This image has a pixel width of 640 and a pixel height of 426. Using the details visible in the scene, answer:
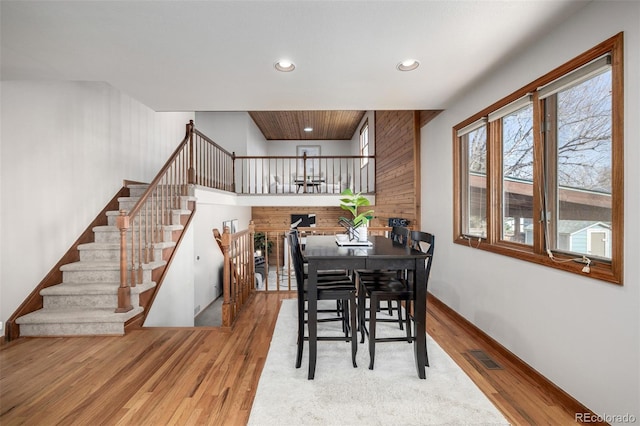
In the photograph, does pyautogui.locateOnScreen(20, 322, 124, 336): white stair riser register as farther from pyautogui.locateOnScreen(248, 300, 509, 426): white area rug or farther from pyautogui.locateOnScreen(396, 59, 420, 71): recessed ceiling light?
pyautogui.locateOnScreen(396, 59, 420, 71): recessed ceiling light

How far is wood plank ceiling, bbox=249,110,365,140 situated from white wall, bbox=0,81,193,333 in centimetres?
389

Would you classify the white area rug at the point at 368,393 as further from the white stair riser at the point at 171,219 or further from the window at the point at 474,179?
the white stair riser at the point at 171,219

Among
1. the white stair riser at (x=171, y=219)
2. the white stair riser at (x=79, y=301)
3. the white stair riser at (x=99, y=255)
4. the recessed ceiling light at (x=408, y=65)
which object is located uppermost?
the recessed ceiling light at (x=408, y=65)

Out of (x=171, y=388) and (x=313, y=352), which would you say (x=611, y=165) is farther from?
(x=171, y=388)

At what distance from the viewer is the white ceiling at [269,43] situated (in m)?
1.71

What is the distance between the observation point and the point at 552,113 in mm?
1996

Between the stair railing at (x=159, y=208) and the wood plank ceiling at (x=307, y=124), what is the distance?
74.5 inches

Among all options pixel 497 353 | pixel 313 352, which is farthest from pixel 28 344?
pixel 497 353

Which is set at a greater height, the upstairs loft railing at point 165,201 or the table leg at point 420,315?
the upstairs loft railing at point 165,201

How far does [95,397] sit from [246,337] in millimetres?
1134

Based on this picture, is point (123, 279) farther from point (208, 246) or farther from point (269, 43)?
point (208, 246)

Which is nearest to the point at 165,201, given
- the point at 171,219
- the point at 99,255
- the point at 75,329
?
the point at 171,219

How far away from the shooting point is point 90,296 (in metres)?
3.02

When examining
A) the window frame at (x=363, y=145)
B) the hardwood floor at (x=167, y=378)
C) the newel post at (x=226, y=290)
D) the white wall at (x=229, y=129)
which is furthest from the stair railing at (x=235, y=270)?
the white wall at (x=229, y=129)
